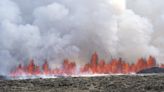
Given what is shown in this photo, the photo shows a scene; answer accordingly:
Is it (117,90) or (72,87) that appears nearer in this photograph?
(117,90)

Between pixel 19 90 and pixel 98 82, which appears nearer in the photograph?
pixel 19 90

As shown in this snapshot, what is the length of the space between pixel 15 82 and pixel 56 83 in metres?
9.10

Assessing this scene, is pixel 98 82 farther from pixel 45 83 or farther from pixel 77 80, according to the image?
pixel 45 83

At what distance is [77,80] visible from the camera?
63281 mm

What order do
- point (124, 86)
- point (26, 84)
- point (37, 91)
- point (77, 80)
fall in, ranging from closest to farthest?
point (37, 91)
point (124, 86)
point (26, 84)
point (77, 80)

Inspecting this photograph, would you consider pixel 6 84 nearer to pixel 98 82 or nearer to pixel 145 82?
pixel 98 82

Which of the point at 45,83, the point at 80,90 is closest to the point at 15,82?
the point at 45,83

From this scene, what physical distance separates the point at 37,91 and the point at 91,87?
34.0 ft

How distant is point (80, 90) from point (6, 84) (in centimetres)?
1708

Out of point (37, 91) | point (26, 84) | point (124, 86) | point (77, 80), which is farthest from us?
point (77, 80)

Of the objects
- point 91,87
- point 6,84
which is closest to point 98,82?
point 91,87

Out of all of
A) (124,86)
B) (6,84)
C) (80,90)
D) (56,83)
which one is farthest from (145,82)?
(6,84)

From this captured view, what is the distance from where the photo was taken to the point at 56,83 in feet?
195

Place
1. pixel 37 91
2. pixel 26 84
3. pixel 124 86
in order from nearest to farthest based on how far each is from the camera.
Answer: pixel 37 91 → pixel 124 86 → pixel 26 84
